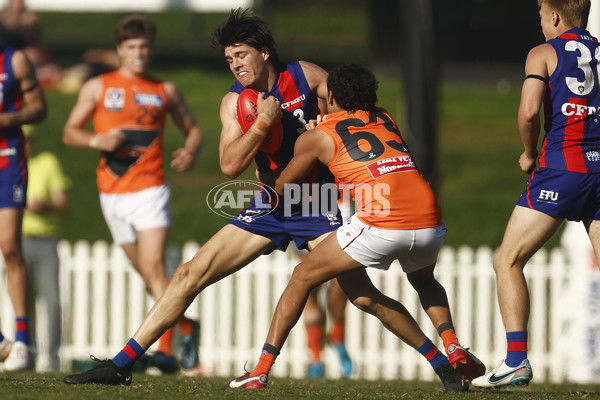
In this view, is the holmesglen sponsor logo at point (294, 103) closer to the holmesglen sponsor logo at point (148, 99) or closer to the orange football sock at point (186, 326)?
the holmesglen sponsor logo at point (148, 99)

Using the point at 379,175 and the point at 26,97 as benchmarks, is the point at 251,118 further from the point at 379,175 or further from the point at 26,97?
the point at 26,97

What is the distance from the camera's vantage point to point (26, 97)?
7.76 m

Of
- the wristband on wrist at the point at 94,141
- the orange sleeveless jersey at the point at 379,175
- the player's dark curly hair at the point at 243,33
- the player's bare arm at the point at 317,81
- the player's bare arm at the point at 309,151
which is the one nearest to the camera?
the orange sleeveless jersey at the point at 379,175

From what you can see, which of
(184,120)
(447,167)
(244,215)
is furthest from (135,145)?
(447,167)

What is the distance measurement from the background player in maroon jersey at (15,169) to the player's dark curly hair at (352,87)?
2.85 meters

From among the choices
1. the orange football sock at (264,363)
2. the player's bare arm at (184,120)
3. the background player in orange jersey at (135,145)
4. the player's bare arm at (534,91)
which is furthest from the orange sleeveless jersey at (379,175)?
the player's bare arm at (184,120)

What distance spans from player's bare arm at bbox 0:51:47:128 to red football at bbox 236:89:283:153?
7.33ft

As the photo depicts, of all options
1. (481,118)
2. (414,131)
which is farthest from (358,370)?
(481,118)

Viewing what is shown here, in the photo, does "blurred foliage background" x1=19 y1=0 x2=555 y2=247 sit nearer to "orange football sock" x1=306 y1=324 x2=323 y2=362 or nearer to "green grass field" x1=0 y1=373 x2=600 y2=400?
"orange football sock" x1=306 y1=324 x2=323 y2=362

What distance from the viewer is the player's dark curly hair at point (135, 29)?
8.24 m

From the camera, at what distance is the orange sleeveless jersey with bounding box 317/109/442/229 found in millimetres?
5781

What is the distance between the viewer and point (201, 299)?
1116 cm

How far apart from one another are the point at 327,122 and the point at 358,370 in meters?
5.53

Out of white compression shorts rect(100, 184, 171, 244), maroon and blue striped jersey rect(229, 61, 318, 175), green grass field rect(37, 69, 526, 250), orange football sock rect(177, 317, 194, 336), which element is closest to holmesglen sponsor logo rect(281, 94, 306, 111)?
maroon and blue striped jersey rect(229, 61, 318, 175)
